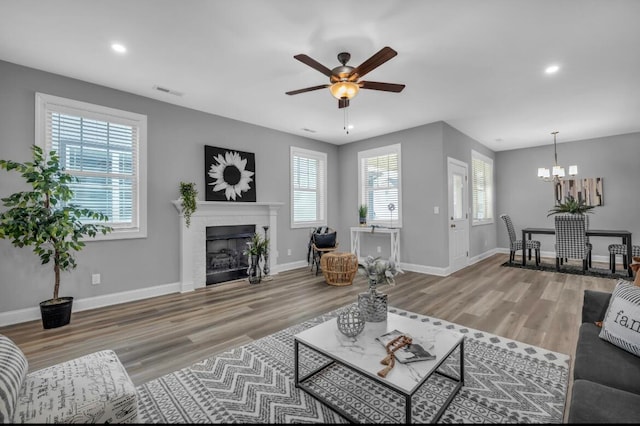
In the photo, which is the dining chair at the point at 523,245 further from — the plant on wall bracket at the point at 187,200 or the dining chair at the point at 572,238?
the plant on wall bracket at the point at 187,200

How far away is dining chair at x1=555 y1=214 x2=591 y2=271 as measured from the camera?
4.98 meters

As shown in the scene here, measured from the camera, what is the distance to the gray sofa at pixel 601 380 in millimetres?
1079

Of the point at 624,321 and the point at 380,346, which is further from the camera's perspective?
the point at 380,346

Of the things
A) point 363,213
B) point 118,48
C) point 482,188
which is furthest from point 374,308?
point 482,188

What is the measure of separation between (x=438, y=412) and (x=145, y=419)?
5.51ft

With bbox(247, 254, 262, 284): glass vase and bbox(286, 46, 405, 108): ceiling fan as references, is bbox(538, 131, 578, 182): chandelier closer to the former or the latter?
bbox(286, 46, 405, 108): ceiling fan

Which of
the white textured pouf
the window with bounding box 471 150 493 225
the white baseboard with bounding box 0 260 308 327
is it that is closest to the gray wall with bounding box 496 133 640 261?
the window with bounding box 471 150 493 225

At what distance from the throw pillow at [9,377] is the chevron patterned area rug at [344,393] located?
698mm

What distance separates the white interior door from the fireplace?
3.69m

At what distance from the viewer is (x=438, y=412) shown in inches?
64.8

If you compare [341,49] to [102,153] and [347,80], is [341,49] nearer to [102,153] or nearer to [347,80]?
[347,80]

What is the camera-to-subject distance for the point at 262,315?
3.26 metres

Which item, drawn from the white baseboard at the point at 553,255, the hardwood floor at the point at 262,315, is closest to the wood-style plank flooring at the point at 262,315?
the hardwood floor at the point at 262,315

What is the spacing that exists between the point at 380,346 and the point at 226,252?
12.1ft
